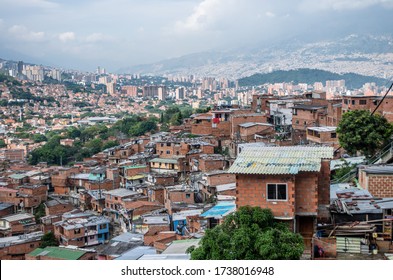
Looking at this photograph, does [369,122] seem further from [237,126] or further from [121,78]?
[121,78]

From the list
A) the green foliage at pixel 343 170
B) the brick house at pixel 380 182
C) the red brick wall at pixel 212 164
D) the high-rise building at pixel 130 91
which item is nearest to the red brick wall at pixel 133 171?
the red brick wall at pixel 212 164

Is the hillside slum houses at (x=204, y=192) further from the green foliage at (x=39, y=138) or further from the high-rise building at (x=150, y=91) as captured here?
the high-rise building at (x=150, y=91)

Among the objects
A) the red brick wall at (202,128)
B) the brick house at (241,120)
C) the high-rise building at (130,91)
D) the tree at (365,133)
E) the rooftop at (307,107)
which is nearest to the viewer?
the tree at (365,133)

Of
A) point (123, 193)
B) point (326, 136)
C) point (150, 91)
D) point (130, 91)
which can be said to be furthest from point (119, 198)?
point (130, 91)

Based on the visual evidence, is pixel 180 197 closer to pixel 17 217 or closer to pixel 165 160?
pixel 165 160

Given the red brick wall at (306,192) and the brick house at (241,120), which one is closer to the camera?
the red brick wall at (306,192)

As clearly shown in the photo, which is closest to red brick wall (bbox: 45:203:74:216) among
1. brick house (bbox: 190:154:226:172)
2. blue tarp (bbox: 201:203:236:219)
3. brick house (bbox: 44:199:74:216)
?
brick house (bbox: 44:199:74:216)

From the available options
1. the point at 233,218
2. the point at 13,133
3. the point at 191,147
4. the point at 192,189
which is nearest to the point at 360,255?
the point at 233,218
